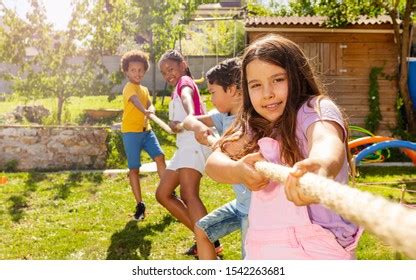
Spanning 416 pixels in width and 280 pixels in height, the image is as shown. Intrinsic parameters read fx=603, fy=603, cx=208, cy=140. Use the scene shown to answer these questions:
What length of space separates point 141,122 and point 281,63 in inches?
126

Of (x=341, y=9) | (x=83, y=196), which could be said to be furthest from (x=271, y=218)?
(x=341, y=9)

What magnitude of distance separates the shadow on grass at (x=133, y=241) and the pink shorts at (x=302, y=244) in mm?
2268

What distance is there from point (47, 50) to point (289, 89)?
857cm

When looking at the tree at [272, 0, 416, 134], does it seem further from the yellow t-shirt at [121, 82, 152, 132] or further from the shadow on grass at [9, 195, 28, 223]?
the shadow on grass at [9, 195, 28, 223]

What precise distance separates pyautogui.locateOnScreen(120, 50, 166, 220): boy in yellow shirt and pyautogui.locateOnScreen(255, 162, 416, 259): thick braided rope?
3.70 metres

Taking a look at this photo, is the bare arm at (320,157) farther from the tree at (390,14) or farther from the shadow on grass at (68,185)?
the tree at (390,14)

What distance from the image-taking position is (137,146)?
4766mm

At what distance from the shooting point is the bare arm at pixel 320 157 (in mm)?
1109

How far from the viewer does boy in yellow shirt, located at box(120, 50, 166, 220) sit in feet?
15.3

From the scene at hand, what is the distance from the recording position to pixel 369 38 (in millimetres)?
9969

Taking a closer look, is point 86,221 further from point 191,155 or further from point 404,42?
point 404,42

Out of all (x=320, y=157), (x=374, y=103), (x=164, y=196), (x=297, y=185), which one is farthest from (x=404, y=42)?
(x=297, y=185)

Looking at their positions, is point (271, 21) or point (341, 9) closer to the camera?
point (341, 9)

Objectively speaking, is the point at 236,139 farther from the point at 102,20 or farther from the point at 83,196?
the point at 102,20
